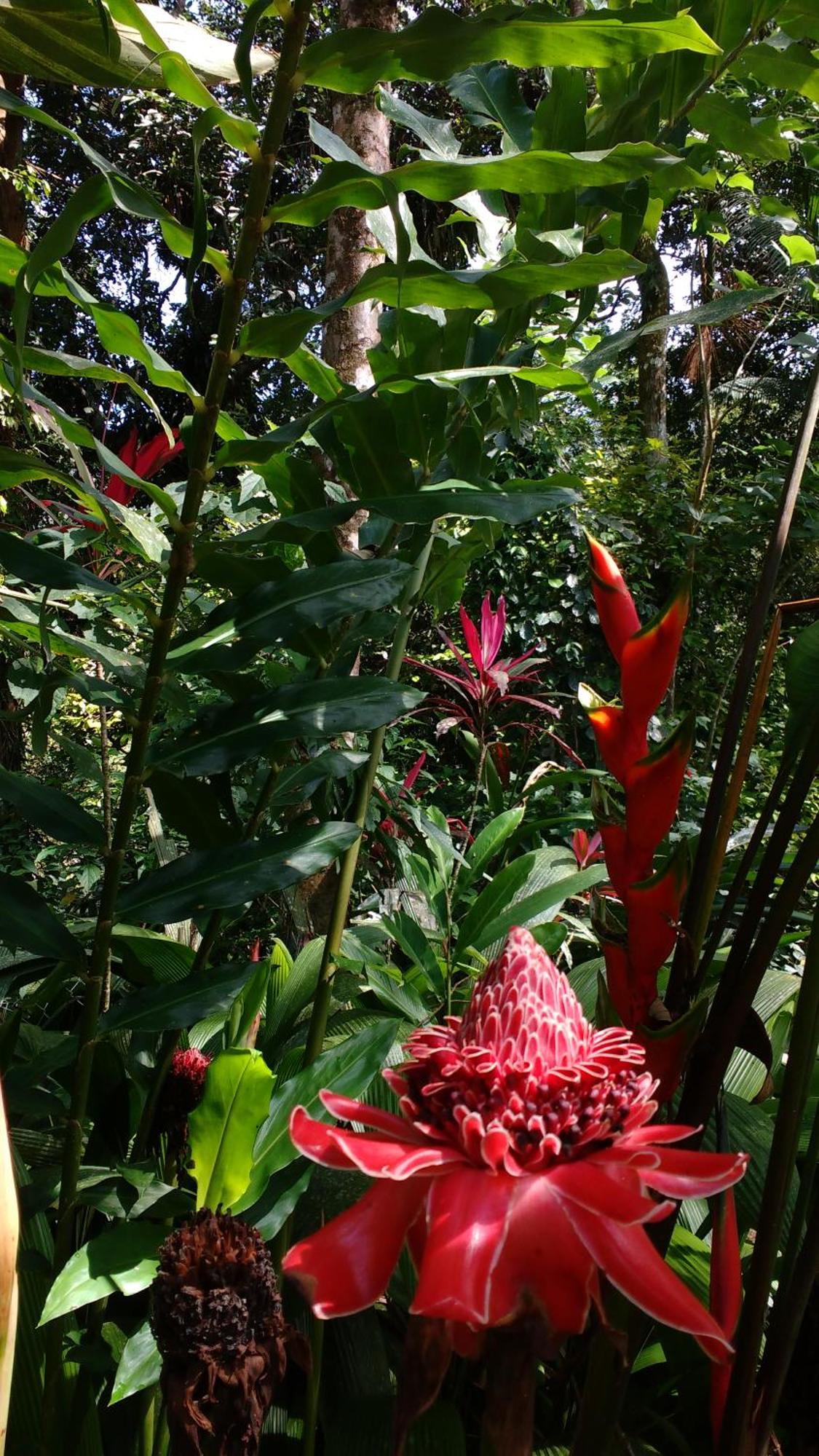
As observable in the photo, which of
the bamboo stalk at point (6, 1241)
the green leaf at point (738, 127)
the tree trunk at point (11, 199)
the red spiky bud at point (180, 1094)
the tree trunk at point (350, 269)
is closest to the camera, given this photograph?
the bamboo stalk at point (6, 1241)

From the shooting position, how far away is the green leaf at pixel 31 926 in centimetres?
69

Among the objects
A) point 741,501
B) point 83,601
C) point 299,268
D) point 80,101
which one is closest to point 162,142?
point 80,101

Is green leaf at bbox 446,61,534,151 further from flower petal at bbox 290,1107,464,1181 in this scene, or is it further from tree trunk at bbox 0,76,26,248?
tree trunk at bbox 0,76,26,248

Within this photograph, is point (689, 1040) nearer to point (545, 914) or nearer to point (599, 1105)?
point (599, 1105)

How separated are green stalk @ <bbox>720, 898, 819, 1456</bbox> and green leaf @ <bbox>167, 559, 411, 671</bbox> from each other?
1.32ft

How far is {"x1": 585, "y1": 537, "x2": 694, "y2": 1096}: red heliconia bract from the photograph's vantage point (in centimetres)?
45

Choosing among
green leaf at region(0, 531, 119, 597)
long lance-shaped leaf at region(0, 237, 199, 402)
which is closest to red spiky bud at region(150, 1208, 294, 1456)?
green leaf at region(0, 531, 119, 597)

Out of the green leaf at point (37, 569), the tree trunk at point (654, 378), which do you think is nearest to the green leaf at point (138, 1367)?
the green leaf at point (37, 569)

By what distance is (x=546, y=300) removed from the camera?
0.89 meters

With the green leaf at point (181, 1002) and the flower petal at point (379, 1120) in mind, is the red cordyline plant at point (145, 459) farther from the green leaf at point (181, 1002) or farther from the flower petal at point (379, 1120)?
the flower petal at point (379, 1120)

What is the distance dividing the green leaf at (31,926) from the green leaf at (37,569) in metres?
0.23

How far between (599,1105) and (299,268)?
719 centimetres

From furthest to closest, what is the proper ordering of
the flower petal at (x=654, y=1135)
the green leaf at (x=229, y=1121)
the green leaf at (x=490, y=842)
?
the green leaf at (x=490, y=842), the green leaf at (x=229, y=1121), the flower petal at (x=654, y=1135)

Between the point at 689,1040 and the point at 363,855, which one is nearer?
the point at 689,1040
